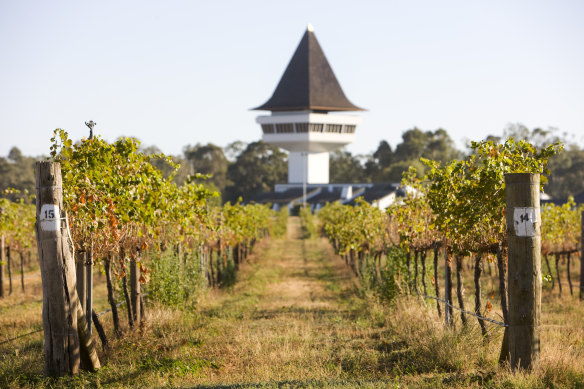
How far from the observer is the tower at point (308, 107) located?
3068 inches

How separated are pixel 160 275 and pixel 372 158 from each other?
294 ft

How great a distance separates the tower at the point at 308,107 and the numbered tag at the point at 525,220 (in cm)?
7189

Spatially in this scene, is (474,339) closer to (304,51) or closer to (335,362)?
(335,362)

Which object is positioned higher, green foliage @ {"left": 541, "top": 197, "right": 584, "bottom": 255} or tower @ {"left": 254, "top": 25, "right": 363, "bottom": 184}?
tower @ {"left": 254, "top": 25, "right": 363, "bottom": 184}

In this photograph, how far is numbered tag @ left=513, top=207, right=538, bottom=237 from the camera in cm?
568

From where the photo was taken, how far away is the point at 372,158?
9762 cm

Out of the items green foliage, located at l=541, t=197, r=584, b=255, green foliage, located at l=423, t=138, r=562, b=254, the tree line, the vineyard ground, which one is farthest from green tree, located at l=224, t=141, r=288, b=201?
green foliage, located at l=423, t=138, r=562, b=254

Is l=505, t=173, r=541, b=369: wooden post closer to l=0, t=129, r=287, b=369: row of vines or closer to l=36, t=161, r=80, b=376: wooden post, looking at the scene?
l=0, t=129, r=287, b=369: row of vines

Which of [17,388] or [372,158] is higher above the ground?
[372,158]

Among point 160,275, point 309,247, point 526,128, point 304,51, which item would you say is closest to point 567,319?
point 160,275

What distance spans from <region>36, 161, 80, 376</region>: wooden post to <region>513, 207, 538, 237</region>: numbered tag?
174 inches

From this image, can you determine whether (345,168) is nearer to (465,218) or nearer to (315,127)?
(315,127)

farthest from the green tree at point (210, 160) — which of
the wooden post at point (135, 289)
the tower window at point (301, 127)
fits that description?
the wooden post at point (135, 289)

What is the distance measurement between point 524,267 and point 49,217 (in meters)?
4.59
